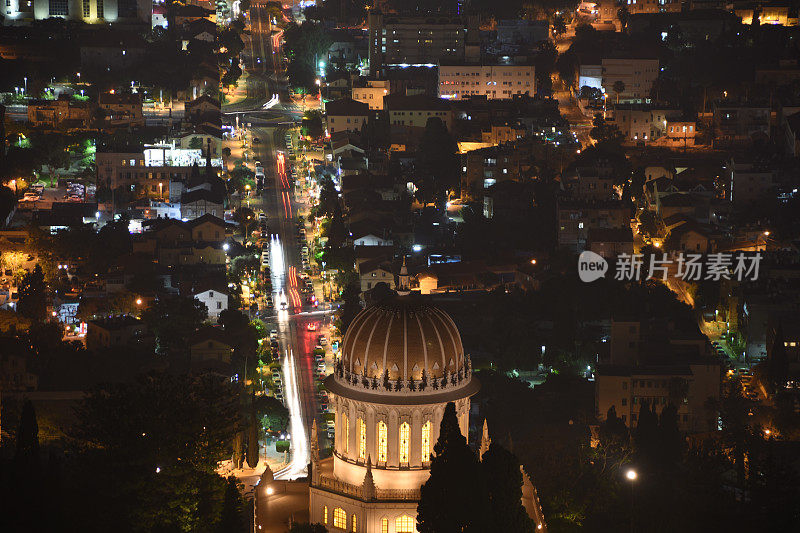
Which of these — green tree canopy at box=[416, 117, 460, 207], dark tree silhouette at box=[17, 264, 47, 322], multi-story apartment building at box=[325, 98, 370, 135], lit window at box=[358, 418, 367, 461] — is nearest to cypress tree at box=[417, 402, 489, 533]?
lit window at box=[358, 418, 367, 461]

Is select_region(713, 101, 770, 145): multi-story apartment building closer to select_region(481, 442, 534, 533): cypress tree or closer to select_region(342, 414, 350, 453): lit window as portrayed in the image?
select_region(342, 414, 350, 453): lit window

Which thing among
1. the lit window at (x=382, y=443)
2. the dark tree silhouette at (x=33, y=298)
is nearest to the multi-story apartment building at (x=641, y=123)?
the dark tree silhouette at (x=33, y=298)

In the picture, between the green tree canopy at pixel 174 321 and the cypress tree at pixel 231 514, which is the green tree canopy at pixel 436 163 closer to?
the green tree canopy at pixel 174 321

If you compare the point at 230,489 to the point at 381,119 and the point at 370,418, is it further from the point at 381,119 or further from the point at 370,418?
the point at 381,119

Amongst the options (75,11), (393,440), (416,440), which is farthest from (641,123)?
(393,440)

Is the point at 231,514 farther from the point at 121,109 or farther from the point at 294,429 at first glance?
the point at 121,109

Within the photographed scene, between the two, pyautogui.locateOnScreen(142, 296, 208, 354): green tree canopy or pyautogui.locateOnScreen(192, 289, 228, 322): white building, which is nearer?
pyautogui.locateOnScreen(142, 296, 208, 354): green tree canopy

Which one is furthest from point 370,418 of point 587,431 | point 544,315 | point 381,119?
point 381,119
